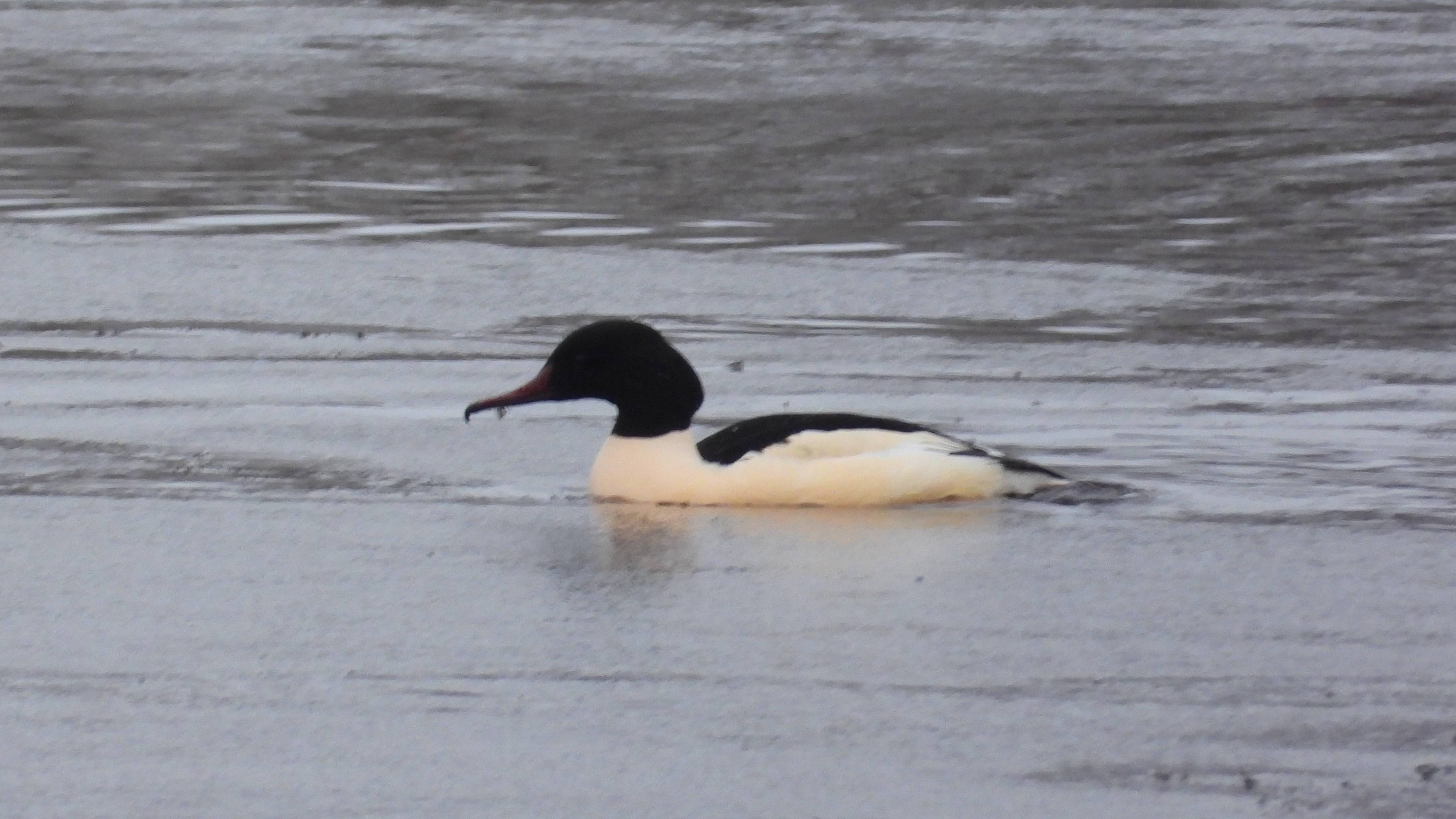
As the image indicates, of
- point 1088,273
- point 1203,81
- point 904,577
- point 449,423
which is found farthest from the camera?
point 1203,81

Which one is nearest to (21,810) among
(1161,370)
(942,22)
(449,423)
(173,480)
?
(173,480)

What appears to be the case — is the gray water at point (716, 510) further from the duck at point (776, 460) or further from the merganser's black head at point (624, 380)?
the merganser's black head at point (624, 380)

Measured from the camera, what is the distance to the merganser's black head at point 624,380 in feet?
28.6

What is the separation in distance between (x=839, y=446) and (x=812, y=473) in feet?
0.37

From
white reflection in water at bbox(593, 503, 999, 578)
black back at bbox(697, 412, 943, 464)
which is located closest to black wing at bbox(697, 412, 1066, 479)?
black back at bbox(697, 412, 943, 464)

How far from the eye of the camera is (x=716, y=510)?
8547 mm

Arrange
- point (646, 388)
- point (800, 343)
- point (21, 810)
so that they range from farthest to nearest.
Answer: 1. point (800, 343)
2. point (646, 388)
3. point (21, 810)

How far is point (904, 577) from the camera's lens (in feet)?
24.6

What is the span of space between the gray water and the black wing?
16 cm

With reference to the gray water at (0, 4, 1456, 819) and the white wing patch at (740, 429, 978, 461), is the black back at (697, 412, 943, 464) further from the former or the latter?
the gray water at (0, 4, 1456, 819)

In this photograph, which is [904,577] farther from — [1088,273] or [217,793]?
[1088,273]

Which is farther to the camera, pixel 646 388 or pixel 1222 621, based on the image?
pixel 646 388

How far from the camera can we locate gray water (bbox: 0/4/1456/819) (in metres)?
5.68

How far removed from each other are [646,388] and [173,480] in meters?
1.41
